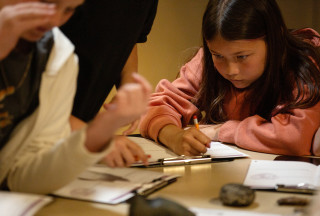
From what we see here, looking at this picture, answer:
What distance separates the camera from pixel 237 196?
2.82 feet

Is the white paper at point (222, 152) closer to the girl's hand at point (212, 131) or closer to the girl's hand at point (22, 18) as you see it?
the girl's hand at point (212, 131)

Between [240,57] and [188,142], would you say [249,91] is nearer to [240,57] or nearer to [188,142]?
[240,57]

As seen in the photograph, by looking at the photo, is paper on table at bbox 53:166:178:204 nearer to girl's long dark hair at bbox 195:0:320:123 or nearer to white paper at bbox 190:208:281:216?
white paper at bbox 190:208:281:216

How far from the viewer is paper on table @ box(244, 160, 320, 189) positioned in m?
1.00

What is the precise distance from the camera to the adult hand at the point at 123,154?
41.0 inches

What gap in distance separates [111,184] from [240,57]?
0.65 m

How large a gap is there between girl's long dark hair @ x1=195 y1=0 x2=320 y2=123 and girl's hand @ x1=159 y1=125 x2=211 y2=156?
30cm

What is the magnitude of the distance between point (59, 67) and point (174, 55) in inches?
73.7

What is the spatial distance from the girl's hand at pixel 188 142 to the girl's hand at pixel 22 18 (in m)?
0.63

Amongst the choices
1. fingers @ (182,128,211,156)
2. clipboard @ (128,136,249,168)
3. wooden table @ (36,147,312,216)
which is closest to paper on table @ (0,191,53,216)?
wooden table @ (36,147,312,216)

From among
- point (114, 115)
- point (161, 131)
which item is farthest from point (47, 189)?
point (161, 131)

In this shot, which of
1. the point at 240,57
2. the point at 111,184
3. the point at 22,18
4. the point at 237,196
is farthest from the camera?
the point at 240,57

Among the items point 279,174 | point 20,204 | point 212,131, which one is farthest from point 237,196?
point 212,131

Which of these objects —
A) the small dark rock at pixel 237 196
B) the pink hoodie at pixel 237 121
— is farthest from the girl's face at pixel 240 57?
the small dark rock at pixel 237 196
